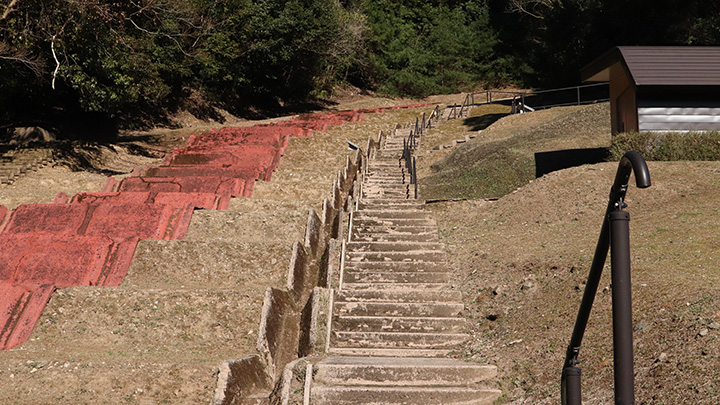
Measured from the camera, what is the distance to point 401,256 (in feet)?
48.0

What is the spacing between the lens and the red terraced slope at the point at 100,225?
1195 cm

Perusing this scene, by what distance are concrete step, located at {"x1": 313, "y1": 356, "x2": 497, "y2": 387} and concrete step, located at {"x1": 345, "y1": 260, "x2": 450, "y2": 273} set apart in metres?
4.19

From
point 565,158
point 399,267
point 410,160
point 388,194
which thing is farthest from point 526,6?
point 399,267

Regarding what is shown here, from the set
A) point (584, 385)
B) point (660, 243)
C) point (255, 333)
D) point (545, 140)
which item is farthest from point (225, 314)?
point (545, 140)

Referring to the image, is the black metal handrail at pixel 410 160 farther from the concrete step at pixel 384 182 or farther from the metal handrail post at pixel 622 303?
the metal handrail post at pixel 622 303

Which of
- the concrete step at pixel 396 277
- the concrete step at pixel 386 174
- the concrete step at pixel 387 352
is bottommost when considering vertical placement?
the concrete step at pixel 387 352

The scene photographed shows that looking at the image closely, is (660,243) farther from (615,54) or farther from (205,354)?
(615,54)

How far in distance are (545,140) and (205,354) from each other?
16629 millimetres

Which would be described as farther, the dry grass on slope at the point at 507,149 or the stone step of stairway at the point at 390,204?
the dry grass on slope at the point at 507,149

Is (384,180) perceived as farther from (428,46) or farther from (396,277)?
A: (428,46)

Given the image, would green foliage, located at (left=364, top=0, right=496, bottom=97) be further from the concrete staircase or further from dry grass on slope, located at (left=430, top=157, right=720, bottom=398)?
dry grass on slope, located at (left=430, top=157, right=720, bottom=398)

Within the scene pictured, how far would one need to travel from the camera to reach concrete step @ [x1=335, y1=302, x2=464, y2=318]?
12.3m

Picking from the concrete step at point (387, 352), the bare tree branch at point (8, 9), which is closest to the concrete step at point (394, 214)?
the concrete step at point (387, 352)

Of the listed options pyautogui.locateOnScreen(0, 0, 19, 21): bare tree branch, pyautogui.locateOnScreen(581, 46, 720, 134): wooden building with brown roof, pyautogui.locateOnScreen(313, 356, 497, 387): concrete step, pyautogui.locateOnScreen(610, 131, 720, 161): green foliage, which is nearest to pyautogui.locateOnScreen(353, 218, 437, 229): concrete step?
pyautogui.locateOnScreen(610, 131, 720, 161): green foliage
